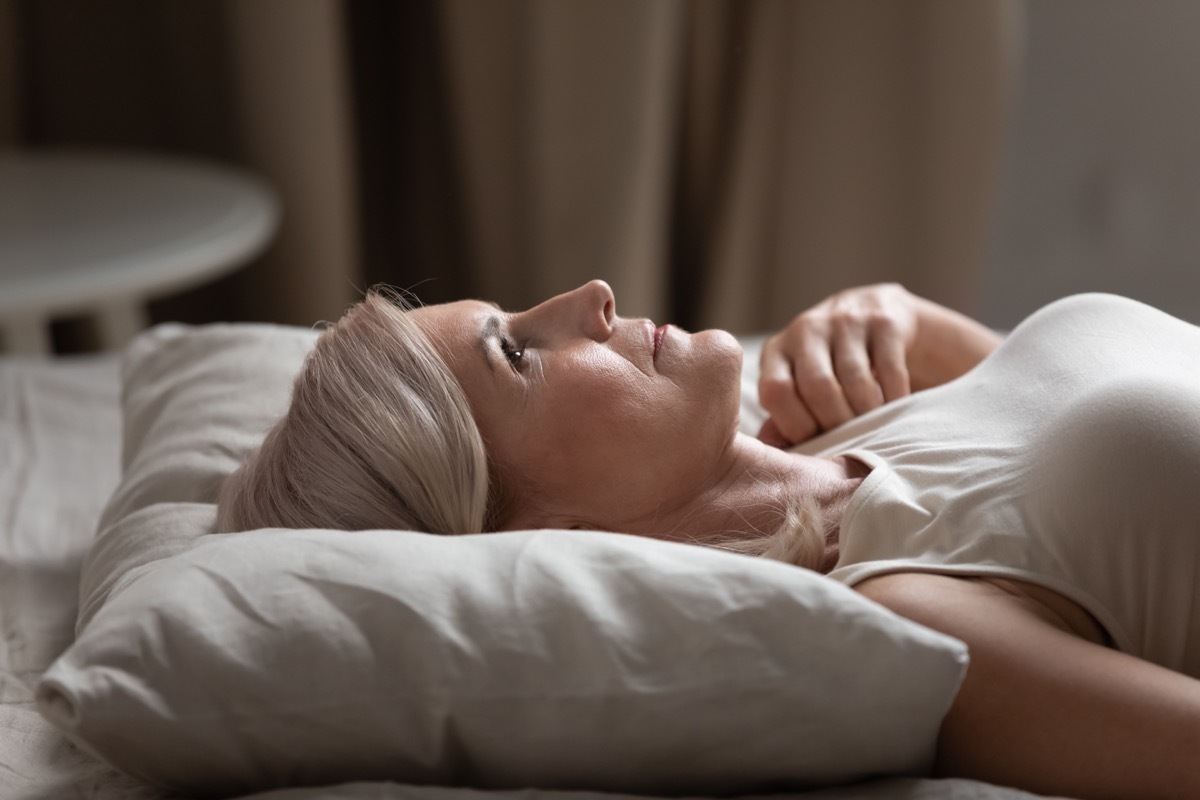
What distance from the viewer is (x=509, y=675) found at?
0.69 m

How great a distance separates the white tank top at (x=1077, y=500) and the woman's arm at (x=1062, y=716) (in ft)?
0.22

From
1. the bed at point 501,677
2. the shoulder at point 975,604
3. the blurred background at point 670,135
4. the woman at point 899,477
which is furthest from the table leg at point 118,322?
the shoulder at point 975,604

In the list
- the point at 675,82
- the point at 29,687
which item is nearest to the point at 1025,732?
the point at 29,687

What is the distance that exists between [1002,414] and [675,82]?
150 centimetres

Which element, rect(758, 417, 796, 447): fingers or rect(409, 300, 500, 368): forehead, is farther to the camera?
rect(758, 417, 796, 447): fingers

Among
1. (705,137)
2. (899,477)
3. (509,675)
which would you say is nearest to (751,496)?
(899,477)

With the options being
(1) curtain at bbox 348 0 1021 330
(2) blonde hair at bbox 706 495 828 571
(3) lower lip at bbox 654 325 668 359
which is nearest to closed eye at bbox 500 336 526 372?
(3) lower lip at bbox 654 325 668 359

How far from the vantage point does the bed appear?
0.68m

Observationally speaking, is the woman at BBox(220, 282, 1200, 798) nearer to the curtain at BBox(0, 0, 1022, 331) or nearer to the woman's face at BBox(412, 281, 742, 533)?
the woman's face at BBox(412, 281, 742, 533)

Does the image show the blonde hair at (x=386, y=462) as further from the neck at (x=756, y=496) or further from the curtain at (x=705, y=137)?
the curtain at (x=705, y=137)

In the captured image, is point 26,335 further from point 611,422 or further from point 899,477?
point 899,477

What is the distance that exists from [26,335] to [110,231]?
0.66 feet

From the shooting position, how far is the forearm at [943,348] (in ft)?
4.11

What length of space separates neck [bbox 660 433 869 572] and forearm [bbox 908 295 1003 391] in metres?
0.29
